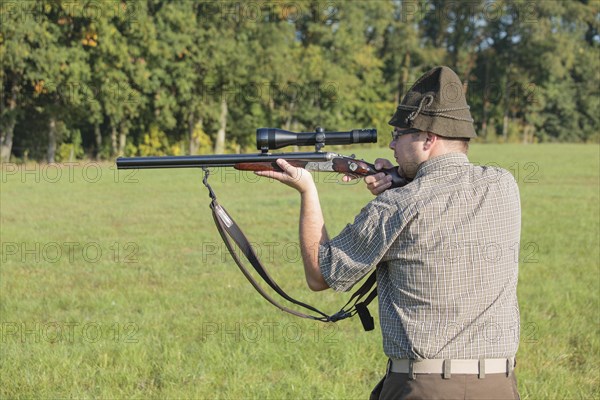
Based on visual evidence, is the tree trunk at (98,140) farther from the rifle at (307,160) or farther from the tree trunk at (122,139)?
the rifle at (307,160)

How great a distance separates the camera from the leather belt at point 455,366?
10.5 feet

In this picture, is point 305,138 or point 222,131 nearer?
point 305,138

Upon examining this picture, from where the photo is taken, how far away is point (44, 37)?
37094 mm

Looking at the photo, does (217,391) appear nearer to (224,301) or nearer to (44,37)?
(224,301)

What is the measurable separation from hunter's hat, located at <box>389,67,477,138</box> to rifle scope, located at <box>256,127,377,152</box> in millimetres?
558

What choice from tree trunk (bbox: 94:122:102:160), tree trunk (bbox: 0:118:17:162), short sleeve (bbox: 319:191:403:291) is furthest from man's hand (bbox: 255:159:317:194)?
tree trunk (bbox: 94:122:102:160)

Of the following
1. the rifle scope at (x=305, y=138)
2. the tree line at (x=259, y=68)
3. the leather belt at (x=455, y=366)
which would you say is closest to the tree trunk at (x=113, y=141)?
the tree line at (x=259, y=68)

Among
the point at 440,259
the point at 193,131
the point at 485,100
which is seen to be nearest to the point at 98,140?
the point at 193,131

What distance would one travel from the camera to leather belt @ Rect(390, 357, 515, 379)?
10.5 ft

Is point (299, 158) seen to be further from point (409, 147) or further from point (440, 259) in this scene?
point (440, 259)

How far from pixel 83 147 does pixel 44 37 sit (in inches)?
569

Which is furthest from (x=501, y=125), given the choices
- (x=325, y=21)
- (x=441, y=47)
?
(x=325, y=21)

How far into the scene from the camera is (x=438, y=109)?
320 cm

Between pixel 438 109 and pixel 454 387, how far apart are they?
1.19 metres
